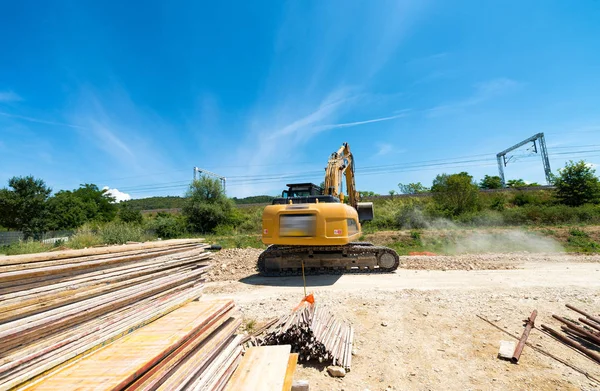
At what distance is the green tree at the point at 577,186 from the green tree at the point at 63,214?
49.6 metres

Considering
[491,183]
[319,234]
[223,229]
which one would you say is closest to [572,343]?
[319,234]

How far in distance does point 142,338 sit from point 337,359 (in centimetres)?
249

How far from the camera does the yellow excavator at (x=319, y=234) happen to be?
823 centimetres

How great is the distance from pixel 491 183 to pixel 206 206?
4810 cm

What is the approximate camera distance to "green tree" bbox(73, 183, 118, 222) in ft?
132

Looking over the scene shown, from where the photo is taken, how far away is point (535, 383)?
128 inches

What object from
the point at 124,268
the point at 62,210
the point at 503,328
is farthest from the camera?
the point at 62,210

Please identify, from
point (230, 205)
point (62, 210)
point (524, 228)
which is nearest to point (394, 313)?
point (524, 228)

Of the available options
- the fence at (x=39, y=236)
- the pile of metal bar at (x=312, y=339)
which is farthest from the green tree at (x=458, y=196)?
the fence at (x=39, y=236)

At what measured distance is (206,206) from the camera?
2989 centimetres

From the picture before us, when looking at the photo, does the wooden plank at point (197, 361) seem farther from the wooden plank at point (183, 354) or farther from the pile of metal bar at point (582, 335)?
the pile of metal bar at point (582, 335)

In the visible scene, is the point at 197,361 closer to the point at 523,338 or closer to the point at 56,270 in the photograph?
the point at 56,270

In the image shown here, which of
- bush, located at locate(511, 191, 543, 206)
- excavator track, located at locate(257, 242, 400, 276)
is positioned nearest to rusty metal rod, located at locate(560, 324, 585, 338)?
excavator track, located at locate(257, 242, 400, 276)

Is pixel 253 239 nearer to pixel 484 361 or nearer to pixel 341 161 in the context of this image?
pixel 341 161
